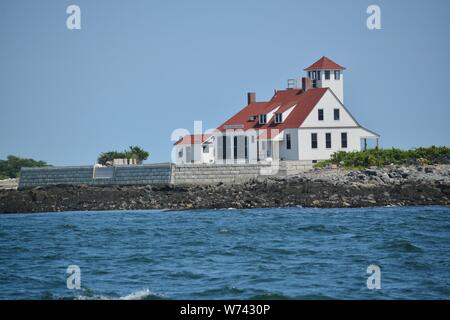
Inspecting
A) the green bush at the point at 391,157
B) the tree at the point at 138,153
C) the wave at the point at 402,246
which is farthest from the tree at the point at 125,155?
the wave at the point at 402,246

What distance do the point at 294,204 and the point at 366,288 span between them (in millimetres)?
23419

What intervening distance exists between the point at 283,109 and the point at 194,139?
7012 millimetres

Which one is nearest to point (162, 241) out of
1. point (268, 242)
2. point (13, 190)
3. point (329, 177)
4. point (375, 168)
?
point (268, 242)

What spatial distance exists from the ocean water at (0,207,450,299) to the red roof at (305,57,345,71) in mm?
20450

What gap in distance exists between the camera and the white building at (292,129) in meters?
55.0

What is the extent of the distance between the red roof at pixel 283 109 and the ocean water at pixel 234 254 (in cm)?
1524

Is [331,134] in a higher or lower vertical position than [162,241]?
higher

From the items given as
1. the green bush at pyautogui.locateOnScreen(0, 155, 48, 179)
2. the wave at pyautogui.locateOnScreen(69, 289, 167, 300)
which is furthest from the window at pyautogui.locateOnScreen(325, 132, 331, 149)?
the wave at pyautogui.locateOnScreen(69, 289, 167, 300)

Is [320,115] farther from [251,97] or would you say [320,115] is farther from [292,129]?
[251,97]

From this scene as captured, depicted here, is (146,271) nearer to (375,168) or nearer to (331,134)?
(375,168)

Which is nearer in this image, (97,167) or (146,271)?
(146,271)

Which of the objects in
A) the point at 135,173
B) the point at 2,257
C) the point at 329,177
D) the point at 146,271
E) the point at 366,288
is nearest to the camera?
the point at 366,288

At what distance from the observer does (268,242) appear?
29906mm

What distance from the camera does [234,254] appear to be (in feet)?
88.6
